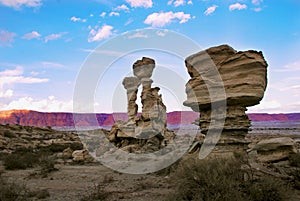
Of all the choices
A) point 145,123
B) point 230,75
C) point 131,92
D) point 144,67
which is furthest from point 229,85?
point 131,92

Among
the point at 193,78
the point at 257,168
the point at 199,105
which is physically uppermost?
the point at 193,78

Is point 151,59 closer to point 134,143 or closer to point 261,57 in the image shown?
point 134,143

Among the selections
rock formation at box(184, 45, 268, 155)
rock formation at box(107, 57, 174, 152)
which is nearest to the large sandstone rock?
rock formation at box(184, 45, 268, 155)

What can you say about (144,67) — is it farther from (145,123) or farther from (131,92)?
(145,123)

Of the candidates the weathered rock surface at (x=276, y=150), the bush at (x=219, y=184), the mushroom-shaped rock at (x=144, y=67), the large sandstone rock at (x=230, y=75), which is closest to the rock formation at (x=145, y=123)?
the mushroom-shaped rock at (x=144, y=67)

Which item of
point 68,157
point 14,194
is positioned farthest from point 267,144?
point 68,157

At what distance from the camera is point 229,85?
1263cm

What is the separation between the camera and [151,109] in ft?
77.7

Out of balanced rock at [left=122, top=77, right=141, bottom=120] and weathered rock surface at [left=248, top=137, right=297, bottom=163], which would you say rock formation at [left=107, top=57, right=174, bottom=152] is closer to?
balanced rock at [left=122, top=77, right=141, bottom=120]

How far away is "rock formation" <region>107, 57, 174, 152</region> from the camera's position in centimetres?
2303

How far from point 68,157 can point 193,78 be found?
13619 mm

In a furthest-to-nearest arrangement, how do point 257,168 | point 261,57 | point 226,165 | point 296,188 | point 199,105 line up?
point 199,105 → point 261,57 → point 257,168 → point 296,188 → point 226,165

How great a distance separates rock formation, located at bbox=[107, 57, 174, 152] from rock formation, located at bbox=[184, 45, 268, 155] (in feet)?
32.6

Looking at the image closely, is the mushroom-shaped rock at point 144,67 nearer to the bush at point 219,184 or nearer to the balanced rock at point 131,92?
the balanced rock at point 131,92
